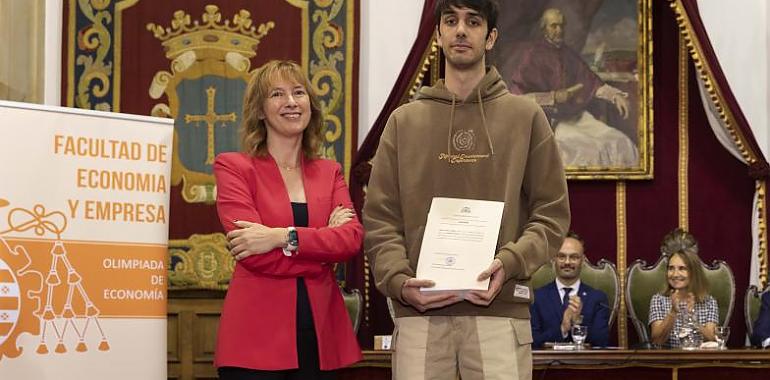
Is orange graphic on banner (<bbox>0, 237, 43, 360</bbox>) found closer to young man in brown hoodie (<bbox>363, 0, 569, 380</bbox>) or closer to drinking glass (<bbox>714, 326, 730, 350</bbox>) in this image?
young man in brown hoodie (<bbox>363, 0, 569, 380</bbox>)

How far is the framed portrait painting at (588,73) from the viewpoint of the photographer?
7453 mm

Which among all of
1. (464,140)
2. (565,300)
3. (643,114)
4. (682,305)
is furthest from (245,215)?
(643,114)

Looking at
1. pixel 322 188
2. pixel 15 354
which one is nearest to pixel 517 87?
pixel 322 188

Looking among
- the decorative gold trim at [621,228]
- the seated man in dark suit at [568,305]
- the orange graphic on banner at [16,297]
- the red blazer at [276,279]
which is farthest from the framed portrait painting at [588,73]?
the orange graphic on banner at [16,297]

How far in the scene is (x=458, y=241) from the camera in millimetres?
3387

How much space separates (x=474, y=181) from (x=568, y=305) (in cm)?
333

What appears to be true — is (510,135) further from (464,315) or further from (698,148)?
(698,148)

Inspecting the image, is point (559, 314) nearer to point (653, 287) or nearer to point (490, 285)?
point (653, 287)

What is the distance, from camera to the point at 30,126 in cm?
383

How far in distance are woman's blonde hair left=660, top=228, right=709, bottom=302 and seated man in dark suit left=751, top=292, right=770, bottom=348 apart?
1.12 ft

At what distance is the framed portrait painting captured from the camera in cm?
745

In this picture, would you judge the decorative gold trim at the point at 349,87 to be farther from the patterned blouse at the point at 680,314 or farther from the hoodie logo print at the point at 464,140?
the hoodie logo print at the point at 464,140

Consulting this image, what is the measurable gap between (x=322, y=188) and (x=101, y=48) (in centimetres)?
435

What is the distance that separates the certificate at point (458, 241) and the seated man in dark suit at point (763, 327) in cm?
342
